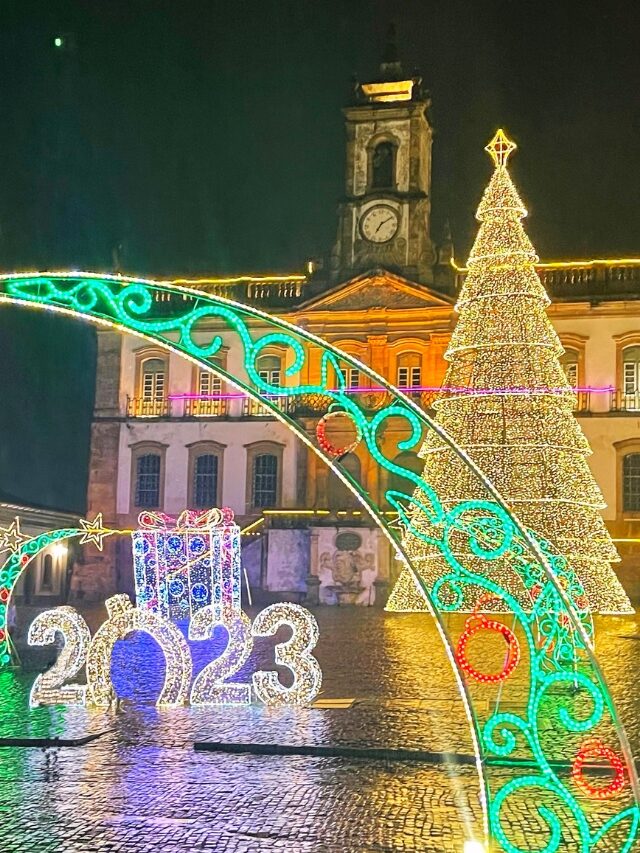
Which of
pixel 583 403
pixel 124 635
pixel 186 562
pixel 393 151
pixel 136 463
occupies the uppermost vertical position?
pixel 393 151

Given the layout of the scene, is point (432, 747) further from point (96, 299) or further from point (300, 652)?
point (96, 299)

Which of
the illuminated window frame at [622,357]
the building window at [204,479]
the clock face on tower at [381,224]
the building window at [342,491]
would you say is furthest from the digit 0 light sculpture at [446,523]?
the clock face on tower at [381,224]

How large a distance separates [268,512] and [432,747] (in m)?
23.4

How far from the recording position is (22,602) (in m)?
33.3

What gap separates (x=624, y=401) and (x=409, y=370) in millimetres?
6948

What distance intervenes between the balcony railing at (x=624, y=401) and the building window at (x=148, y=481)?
1521 centimetres

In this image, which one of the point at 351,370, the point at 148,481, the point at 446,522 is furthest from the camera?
the point at 148,481

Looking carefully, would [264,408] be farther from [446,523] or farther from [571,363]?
[446,523]

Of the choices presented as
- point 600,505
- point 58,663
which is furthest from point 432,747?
point 600,505

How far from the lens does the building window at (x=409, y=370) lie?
35.8 meters

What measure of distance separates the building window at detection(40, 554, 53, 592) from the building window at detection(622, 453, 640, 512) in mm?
18918

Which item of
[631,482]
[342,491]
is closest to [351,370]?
[342,491]

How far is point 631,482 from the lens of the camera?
33875 mm

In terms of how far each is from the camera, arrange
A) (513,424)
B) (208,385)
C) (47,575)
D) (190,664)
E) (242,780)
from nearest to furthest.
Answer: (242,780), (190,664), (513,424), (47,575), (208,385)
